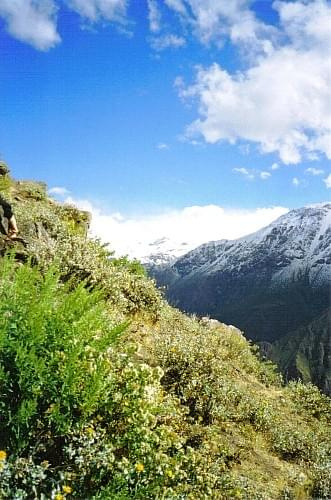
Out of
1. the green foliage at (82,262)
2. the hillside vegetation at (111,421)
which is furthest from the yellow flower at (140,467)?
the green foliage at (82,262)

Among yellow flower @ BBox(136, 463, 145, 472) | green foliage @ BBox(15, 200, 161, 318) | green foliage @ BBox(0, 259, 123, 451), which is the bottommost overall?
Result: yellow flower @ BBox(136, 463, 145, 472)

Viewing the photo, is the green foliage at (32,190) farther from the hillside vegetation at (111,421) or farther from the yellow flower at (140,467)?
the yellow flower at (140,467)

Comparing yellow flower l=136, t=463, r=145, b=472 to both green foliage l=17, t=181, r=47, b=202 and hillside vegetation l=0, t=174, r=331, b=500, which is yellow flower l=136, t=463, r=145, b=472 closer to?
hillside vegetation l=0, t=174, r=331, b=500

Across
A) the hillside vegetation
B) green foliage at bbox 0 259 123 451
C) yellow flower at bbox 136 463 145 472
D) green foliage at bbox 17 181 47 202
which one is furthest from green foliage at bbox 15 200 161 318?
yellow flower at bbox 136 463 145 472

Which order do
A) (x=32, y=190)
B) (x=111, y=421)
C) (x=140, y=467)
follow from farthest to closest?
1. (x=32, y=190)
2. (x=111, y=421)
3. (x=140, y=467)

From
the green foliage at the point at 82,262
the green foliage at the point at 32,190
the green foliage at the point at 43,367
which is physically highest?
the green foliage at the point at 32,190

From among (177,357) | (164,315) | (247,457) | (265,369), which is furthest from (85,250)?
(265,369)

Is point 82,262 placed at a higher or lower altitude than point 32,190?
lower

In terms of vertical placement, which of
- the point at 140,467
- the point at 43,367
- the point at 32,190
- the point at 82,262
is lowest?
the point at 140,467

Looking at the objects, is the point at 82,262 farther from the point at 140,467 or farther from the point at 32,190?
the point at 140,467

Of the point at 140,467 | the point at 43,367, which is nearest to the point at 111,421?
the point at 140,467

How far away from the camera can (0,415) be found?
187 inches

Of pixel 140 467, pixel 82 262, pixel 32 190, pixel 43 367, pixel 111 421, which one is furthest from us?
pixel 32 190

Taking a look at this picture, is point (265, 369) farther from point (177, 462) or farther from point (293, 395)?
point (177, 462)
